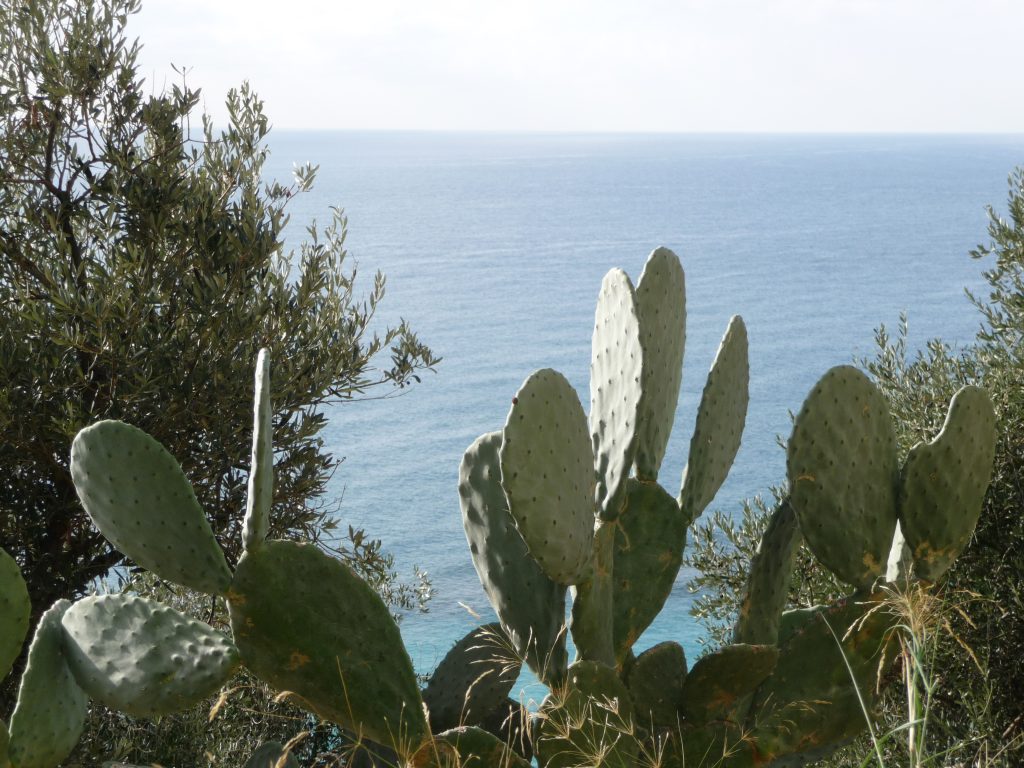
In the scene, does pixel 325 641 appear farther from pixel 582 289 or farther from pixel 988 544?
pixel 582 289

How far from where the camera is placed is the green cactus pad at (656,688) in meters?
2.95

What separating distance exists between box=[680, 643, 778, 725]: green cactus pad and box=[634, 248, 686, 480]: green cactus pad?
0.53m

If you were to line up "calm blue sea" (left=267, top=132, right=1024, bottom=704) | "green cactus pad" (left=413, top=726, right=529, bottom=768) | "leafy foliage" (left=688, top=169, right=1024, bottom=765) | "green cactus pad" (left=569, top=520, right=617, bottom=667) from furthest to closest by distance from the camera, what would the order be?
"calm blue sea" (left=267, top=132, right=1024, bottom=704) < "leafy foliage" (left=688, top=169, right=1024, bottom=765) < "green cactus pad" (left=569, top=520, right=617, bottom=667) < "green cactus pad" (left=413, top=726, right=529, bottom=768)

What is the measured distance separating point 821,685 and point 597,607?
27.1 inches

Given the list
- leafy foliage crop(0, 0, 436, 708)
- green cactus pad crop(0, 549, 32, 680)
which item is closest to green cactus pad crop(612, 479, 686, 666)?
green cactus pad crop(0, 549, 32, 680)

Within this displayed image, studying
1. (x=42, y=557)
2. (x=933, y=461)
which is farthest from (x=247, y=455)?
(x=933, y=461)


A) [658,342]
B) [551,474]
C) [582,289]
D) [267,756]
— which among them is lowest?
[582,289]

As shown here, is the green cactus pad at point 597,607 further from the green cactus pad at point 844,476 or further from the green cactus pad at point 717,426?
the green cactus pad at point 844,476

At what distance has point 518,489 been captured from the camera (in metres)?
2.46

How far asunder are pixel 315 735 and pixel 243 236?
307 centimetres

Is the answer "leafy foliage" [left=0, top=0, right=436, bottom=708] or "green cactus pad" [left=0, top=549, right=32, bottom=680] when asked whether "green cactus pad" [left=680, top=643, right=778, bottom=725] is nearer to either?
"green cactus pad" [left=0, top=549, right=32, bottom=680]

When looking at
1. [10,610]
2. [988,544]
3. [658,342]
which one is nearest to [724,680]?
[658,342]

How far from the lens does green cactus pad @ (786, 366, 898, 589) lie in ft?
9.31

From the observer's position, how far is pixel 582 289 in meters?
36.6
